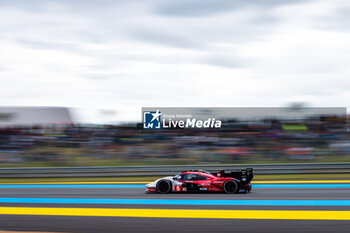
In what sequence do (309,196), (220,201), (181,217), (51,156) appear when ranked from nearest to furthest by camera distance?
(181,217)
(220,201)
(309,196)
(51,156)

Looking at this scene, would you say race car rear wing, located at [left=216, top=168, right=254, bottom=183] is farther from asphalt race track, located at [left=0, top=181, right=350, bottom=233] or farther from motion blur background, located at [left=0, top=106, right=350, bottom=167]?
motion blur background, located at [left=0, top=106, right=350, bottom=167]

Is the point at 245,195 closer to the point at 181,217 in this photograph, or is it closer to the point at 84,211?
the point at 181,217

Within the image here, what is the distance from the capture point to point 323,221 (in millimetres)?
6871

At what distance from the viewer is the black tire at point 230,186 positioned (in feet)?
33.1

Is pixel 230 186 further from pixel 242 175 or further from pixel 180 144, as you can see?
pixel 180 144

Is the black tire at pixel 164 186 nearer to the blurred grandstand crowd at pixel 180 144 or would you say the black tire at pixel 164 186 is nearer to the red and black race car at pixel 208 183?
the red and black race car at pixel 208 183

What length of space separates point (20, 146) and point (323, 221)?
15249 mm

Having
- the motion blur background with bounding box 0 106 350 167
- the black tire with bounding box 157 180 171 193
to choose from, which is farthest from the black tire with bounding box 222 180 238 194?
the motion blur background with bounding box 0 106 350 167

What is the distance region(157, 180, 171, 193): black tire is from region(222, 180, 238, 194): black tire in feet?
4.85

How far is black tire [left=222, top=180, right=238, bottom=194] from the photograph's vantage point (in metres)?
10.1

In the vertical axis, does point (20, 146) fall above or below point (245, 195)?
above

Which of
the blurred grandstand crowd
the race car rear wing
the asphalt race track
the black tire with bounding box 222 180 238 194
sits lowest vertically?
the asphalt race track

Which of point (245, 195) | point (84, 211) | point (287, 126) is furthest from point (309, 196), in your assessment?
point (287, 126)

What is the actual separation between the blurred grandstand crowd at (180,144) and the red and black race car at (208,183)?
5.82 meters
